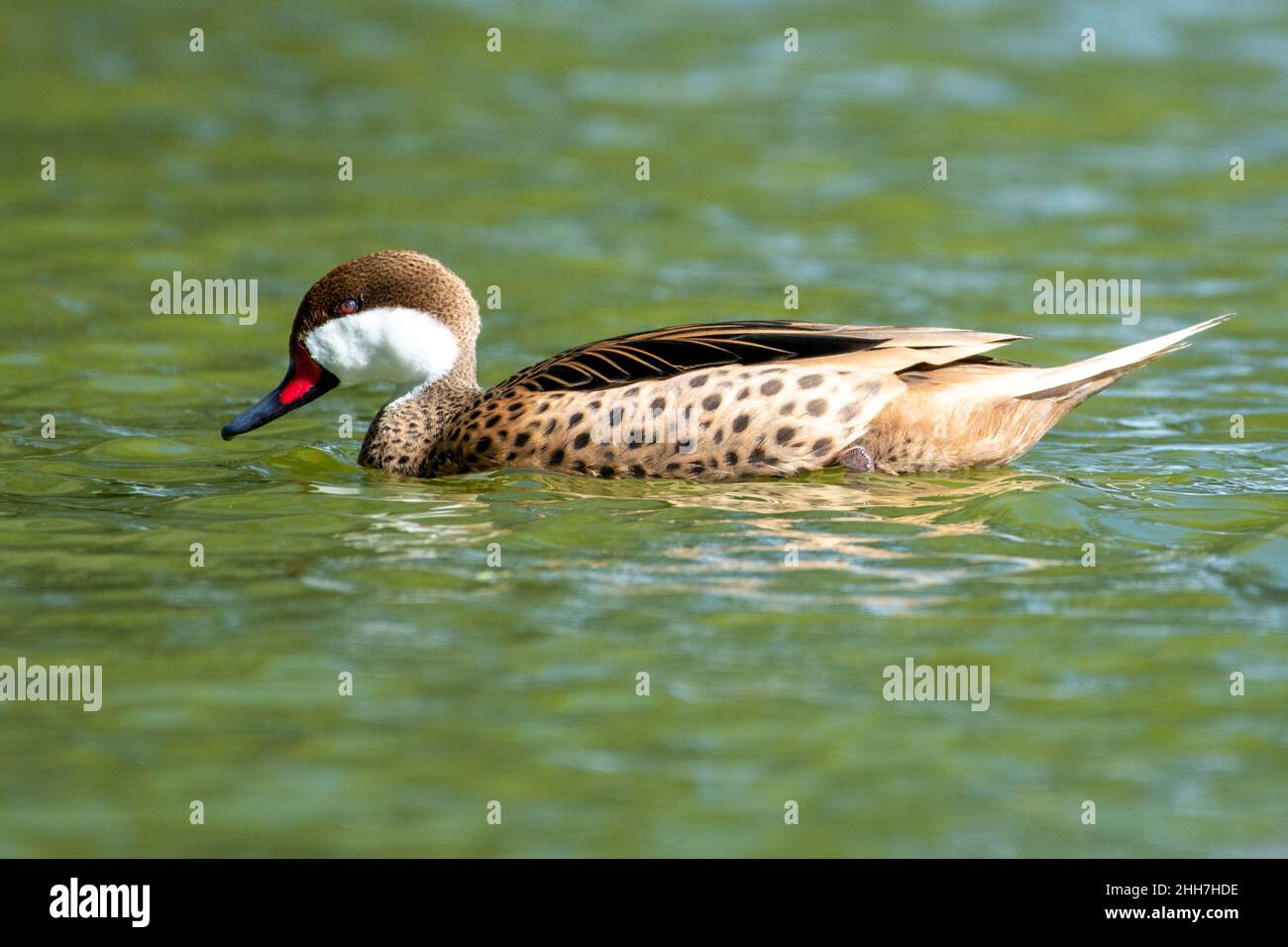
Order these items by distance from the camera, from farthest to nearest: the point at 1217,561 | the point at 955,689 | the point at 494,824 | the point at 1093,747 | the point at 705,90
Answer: the point at 705,90, the point at 1217,561, the point at 955,689, the point at 1093,747, the point at 494,824

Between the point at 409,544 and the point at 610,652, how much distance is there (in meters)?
1.63

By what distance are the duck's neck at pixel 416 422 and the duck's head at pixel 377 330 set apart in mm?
49

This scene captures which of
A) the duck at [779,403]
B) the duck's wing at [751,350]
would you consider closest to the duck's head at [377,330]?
the duck at [779,403]

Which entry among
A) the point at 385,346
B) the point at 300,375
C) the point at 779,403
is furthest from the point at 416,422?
the point at 779,403

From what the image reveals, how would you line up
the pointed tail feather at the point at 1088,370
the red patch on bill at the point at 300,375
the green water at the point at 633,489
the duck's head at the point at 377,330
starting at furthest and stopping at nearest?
1. the red patch on bill at the point at 300,375
2. the duck's head at the point at 377,330
3. the pointed tail feather at the point at 1088,370
4. the green water at the point at 633,489

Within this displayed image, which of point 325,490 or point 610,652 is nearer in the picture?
point 610,652

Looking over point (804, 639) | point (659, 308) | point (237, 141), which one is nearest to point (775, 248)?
point (659, 308)

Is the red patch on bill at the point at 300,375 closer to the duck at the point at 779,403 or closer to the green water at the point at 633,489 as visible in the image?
the green water at the point at 633,489

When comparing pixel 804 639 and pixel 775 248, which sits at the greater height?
pixel 775 248

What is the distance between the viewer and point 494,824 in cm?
609

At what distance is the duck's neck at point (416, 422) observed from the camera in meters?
10.1

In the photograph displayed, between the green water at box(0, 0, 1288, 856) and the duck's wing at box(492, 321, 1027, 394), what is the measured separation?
0.56 metres

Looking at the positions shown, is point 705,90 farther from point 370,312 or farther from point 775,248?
point 370,312

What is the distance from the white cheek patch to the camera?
10117 mm
